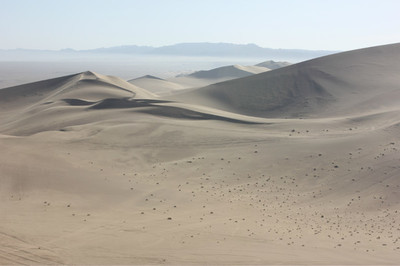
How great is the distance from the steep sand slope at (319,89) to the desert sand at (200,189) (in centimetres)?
153

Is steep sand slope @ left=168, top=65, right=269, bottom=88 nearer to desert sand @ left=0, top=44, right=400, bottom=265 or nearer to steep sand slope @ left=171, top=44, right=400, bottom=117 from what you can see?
steep sand slope @ left=171, top=44, right=400, bottom=117

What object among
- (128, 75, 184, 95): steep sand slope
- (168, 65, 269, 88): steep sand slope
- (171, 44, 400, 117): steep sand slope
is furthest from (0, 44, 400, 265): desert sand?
(168, 65, 269, 88): steep sand slope

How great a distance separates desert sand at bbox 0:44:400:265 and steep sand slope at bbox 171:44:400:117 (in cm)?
153

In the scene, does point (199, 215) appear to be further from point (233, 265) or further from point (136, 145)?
point (136, 145)

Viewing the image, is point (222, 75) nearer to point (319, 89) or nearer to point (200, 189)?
point (319, 89)

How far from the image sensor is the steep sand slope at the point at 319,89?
2738cm

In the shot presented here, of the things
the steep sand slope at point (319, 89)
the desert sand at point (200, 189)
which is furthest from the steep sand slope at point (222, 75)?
the desert sand at point (200, 189)

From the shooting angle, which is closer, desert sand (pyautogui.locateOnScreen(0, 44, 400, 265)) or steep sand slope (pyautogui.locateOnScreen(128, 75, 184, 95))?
desert sand (pyautogui.locateOnScreen(0, 44, 400, 265))

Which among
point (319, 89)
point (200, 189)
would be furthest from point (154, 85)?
point (200, 189)

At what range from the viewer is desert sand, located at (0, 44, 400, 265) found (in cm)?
757

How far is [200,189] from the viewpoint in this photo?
39.3 feet

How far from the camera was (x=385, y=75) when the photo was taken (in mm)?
32406

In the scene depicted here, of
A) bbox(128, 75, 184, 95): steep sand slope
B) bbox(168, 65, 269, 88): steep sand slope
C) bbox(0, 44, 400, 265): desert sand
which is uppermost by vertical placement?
bbox(168, 65, 269, 88): steep sand slope

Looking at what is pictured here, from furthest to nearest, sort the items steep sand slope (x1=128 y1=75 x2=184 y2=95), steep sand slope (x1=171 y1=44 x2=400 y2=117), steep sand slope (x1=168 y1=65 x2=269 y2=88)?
steep sand slope (x1=168 y1=65 x2=269 y2=88), steep sand slope (x1=128 y1=75 x2=184 y2=95), steep sand slope (x1=171 y1=44 x2=400 y2=117)
